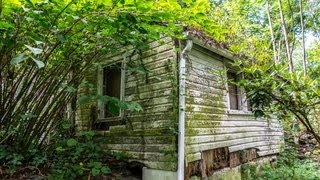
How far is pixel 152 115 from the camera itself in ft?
17.1

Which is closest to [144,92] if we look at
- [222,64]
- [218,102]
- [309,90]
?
[218,102]

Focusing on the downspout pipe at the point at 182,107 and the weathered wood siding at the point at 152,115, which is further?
the weathered wood siding at the point at 152,115

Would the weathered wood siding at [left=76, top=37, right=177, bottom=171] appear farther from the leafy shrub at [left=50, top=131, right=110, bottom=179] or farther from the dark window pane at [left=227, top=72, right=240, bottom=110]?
the dark window pane at [left=227, top=72, right=240, bottom=110]

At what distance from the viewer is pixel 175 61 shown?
5.07 meters

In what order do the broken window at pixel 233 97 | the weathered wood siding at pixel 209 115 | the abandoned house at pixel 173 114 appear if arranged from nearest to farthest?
the abandoned house at pixel 173 114 < the weathered wood siding at pixel 209 115 < the broken window at pixel 233 97

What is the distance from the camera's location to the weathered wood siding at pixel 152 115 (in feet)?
16.1

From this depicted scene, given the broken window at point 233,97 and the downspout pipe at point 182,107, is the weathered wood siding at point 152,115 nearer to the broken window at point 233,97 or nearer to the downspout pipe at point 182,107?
the downspout pipe at point 182,107

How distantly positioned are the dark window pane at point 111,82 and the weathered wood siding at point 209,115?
5.60ft

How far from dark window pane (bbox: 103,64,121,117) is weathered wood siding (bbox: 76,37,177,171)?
329 millimetres

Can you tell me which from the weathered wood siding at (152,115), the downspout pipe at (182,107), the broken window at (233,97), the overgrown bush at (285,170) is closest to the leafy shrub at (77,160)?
the weathered wood siding at (152,115)

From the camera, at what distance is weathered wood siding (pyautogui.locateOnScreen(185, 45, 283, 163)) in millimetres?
5156

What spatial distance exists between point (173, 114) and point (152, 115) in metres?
0.50

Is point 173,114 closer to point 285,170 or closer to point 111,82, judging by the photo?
point 111,82

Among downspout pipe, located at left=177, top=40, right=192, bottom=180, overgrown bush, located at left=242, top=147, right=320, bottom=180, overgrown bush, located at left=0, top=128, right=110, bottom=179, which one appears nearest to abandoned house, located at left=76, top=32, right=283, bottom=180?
downspout pipe, located at left=177, top=40, right=192, bottom=180
